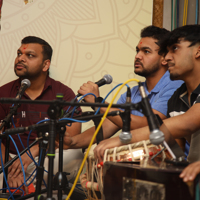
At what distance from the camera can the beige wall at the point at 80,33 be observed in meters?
2.78

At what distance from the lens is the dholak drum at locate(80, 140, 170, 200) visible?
1.23m

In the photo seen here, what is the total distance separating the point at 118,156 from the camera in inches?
49.9

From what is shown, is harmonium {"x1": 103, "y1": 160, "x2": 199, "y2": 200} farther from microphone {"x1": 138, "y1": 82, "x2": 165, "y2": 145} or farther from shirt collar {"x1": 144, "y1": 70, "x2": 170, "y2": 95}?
shirt collar {"x1": 144, "y1": 70, "x2": 170, "y2": 95}

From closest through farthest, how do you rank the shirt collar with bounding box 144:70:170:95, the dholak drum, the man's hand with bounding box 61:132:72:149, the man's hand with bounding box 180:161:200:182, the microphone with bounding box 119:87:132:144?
the man's hand with bounding box 180:161:200:182
the microphone with bounding box 119:87:132:144
the dholak drum
the man's hand with bounding box 61:132:72:149
the shirt collar with bounding box 144:70:170:95

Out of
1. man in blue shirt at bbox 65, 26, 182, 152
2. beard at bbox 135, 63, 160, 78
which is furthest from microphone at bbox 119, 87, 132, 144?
beard at bbox 135, 63, 160, 78

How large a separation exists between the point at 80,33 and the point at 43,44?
0.44m

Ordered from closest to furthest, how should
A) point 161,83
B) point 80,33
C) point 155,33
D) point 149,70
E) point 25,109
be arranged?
point 161,83 → point 149,70 → point 155,33 → point 25,109 → point 80,33

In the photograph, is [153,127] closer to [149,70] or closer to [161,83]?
[161,83]

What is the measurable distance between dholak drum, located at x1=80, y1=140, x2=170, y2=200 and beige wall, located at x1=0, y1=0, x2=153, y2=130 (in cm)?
163

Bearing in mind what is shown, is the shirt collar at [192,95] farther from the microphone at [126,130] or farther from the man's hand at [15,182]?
the man's hand at [15,182]

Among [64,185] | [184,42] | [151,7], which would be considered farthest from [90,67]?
[64,185]

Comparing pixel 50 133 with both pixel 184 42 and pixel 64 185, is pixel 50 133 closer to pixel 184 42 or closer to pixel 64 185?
pixel 64 185

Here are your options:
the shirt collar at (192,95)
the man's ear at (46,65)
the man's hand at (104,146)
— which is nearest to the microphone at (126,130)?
the man's hand at (104,146)

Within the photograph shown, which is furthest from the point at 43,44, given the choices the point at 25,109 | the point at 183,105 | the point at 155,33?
the point at 183,105
